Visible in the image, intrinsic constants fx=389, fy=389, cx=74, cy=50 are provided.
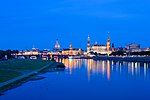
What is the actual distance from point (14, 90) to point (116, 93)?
296 inches

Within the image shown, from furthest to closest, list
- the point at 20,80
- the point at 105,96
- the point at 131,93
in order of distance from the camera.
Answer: the point at 20,80
the point at 131,93
the point at 105,96

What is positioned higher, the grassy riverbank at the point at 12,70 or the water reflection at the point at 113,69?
the grassy riverbank at the point at 12,70

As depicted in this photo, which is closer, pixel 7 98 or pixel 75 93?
pixel 7 98

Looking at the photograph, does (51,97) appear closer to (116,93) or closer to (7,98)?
(7,98)

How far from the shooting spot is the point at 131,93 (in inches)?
1114

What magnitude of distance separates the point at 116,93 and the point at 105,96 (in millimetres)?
1882

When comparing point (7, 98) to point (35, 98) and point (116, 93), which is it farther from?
point (116, 93)

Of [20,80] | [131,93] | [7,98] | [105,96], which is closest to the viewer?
[7,98]

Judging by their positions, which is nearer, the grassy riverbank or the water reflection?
the grassy riverbank

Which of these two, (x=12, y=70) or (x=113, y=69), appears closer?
(x=12, y=70)

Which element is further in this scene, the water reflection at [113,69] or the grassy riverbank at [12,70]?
the water reflection at [113,69]

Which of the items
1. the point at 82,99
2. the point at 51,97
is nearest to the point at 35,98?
the point at 51,97

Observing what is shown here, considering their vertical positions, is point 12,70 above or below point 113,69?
above

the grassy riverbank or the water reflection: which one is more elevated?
the grassy riverbank
